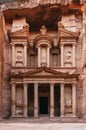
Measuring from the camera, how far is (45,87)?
80.2ft

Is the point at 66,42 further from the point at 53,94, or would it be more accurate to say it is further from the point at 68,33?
the point at 53,94

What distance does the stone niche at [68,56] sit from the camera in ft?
80.1

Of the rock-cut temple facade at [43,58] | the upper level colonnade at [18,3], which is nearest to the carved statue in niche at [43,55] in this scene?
the rock-cut temple facade at [43,58]

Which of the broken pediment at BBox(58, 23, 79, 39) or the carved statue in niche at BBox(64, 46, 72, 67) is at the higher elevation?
the broken pediment at BBox(58, 23, 79, 39)

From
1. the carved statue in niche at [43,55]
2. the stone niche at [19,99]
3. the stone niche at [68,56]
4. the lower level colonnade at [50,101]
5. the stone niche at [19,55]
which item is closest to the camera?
the lower level colonnade at [50,101]

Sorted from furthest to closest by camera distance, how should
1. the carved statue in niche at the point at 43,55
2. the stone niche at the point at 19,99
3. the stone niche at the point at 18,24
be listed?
1. the stone niche at the point at 18,24
2. the carved statue in niche at the point at 43,55
3. the stone niche at the point at 19,99

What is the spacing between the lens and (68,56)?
80.4 feet

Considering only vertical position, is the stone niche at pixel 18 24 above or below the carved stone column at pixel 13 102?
above

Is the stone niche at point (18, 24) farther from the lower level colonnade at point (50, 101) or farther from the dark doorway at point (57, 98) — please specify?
the dark doorway at point (57, 98)

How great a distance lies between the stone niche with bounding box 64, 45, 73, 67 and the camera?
80.1 ft

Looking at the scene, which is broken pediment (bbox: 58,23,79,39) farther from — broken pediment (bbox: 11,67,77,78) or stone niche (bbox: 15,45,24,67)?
stone niche (bbox: 15,45,24,67)

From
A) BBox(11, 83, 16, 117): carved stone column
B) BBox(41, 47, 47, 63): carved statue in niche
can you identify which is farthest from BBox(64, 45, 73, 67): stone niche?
BBox(11, 83, 16, 117): carved stone column

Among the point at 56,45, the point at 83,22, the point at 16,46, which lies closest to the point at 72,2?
the point at 83,22

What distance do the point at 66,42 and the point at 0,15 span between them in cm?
508
